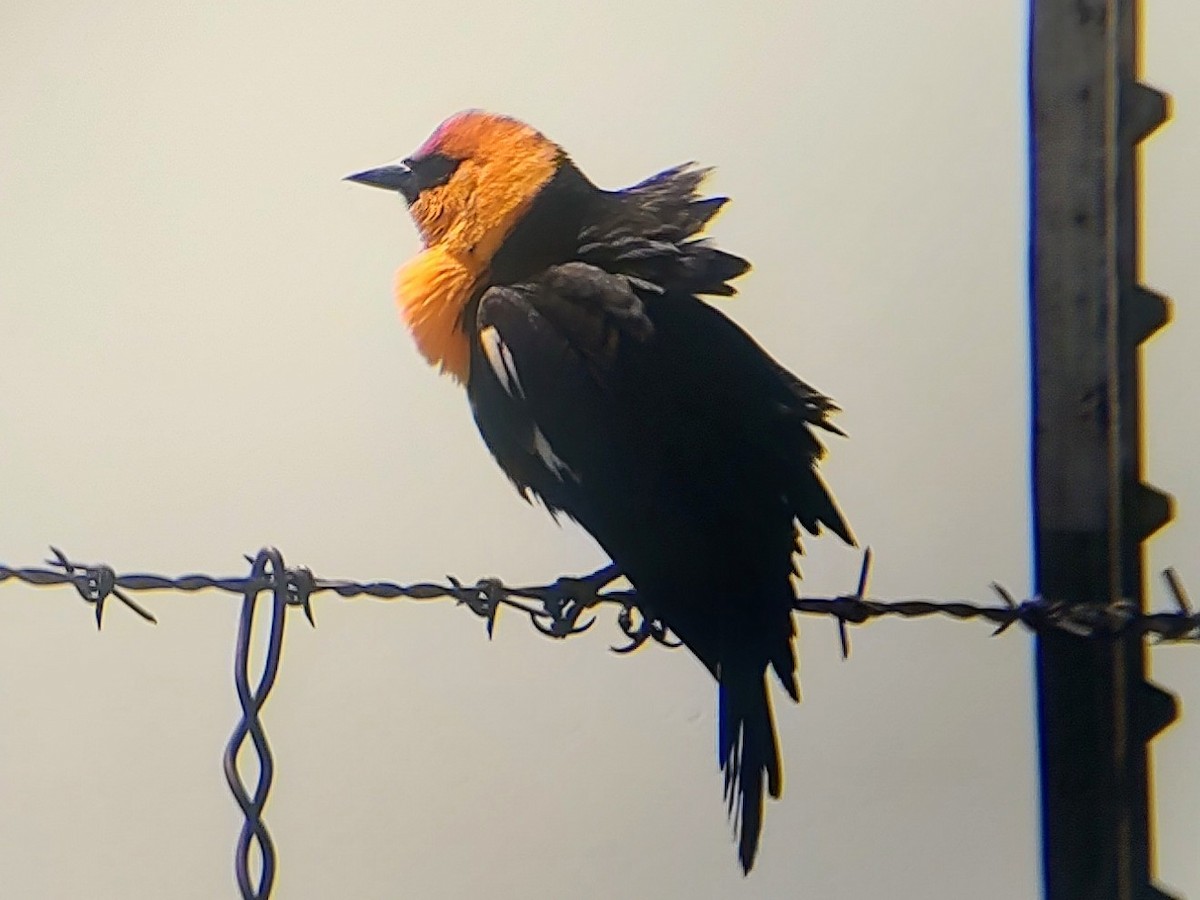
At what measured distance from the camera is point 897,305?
871 millimetres

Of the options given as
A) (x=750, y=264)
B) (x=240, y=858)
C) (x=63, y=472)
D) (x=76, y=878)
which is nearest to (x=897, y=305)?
(x=750, y=264)

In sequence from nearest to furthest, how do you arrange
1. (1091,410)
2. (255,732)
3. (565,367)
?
(255,732), (1091,410), (565,367)

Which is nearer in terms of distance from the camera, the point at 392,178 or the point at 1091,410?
the point at 1091,410

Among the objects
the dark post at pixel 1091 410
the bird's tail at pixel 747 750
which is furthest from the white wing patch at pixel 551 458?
the dark post at pixel 1091 410

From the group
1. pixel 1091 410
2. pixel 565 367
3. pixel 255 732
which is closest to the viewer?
pixel 255 732

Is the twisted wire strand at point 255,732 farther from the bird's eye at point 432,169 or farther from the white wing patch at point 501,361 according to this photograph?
the bird's eye at point 432,169

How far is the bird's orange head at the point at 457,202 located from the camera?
88 centimetres

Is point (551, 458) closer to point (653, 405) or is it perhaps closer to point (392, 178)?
point (653, 405)

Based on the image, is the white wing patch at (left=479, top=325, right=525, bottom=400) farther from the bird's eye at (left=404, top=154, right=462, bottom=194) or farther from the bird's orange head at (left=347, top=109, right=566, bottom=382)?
the bird's eye at (left=404, top=154, right=462, bottom=194)

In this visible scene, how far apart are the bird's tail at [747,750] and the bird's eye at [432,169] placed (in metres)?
Answer: 0.48

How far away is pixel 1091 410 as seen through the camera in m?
0.69

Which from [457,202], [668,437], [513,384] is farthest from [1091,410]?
A: [457,202]

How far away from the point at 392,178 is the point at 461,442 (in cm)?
24

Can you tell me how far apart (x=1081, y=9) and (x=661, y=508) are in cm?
45
